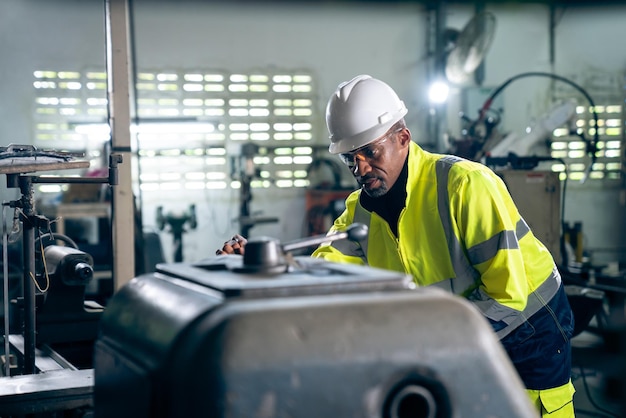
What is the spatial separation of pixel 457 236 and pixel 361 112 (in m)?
0.38

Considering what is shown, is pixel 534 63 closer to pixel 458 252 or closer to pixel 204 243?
pixel 204 243

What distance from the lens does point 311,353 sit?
868 millimetres

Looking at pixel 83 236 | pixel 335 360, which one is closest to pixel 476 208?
pixel 335 360

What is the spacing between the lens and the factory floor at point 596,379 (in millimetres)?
4023

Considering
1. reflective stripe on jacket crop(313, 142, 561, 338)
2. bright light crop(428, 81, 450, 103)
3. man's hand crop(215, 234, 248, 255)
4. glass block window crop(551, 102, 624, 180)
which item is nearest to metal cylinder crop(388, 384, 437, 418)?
man's hand crop(215, 234, 248, 255)

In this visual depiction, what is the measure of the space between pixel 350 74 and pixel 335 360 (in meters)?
7.08

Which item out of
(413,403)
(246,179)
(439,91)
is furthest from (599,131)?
(413,403)

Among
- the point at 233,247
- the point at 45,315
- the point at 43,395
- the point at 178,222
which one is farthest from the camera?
the point at 178,222

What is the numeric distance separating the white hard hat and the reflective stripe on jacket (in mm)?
107

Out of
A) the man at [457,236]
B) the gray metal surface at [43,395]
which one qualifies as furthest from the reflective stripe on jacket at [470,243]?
the gray metal surface at [43,395]

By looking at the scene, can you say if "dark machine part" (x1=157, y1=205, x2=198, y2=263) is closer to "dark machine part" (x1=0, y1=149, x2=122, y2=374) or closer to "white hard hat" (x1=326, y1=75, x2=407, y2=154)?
"dark machine part" (x1=0, y1=149, x2=122, y2=374)

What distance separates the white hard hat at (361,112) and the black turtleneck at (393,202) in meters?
0.12

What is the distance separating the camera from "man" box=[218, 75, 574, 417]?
1.66 meters

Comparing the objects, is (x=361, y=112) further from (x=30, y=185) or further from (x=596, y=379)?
(x=596, y=379)
